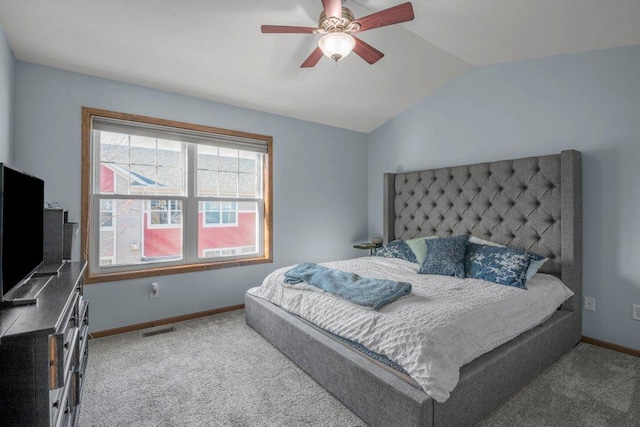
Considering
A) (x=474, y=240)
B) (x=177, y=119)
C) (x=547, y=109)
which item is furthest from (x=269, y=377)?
(x=547, y=109)

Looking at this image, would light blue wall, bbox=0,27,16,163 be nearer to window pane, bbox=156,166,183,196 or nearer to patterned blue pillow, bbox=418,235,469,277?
window pane, bbox=156,166,183,196

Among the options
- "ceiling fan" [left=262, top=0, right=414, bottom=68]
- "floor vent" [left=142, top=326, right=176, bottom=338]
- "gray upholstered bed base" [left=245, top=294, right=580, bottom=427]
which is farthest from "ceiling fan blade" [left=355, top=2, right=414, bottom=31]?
"floor vent" [left=142, top=326, right=176, bottom=338]

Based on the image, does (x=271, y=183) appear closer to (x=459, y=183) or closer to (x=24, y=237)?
(x=459, y=183)

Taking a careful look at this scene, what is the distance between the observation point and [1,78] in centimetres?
200

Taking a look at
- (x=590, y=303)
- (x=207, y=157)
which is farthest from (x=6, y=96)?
(x=590, y=303)

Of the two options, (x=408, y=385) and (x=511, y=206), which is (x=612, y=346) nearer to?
(x=511, y=206)

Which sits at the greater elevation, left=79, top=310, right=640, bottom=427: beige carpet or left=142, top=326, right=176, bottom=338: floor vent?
left=142, top=326, right=176, bottom=338: floor vent

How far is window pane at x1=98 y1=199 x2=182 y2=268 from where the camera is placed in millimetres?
2828

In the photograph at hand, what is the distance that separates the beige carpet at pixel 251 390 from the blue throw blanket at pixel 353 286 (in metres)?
0.58

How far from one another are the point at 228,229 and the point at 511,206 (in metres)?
2.86

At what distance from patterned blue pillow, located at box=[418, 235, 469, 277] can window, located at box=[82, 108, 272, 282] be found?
1.77 metres

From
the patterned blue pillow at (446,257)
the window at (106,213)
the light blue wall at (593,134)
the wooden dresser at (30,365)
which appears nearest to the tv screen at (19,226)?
the wooden dresser at (30,365)

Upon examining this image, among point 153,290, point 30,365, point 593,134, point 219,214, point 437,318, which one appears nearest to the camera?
point 30,365

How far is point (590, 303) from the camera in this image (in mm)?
2518
